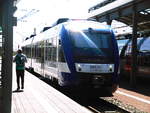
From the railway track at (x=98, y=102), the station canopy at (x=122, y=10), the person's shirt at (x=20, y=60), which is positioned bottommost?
the railway track at (x=98, y=102)

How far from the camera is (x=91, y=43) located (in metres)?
13.8

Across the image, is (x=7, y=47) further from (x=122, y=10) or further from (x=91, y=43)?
(x=122, y=10)

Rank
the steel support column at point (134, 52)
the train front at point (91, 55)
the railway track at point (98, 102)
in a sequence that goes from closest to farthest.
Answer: the railway track at point (98, 102) < the train front at point (91, 55) < the steel support column at point (134, 52)

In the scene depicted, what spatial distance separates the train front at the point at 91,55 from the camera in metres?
13.0

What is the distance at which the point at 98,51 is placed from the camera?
13.6 meters

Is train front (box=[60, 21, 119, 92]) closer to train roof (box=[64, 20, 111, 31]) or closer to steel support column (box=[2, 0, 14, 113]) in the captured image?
train roof (box=[64, 20, 111, 31])

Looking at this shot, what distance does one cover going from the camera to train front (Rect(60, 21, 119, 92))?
1298cm

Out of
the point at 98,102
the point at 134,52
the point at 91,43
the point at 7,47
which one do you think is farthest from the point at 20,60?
the point at 7,47

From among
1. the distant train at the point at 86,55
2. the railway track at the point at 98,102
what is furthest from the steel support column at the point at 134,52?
the distant train at the point at 86,55

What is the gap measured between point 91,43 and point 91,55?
55cm

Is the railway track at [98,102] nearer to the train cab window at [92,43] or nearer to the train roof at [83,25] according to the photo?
the train cab window at [92,43]

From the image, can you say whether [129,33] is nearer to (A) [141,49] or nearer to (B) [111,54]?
(A) [141,49]

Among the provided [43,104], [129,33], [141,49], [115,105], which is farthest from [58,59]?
[129,33]

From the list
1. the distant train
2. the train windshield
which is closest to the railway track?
the distant train
